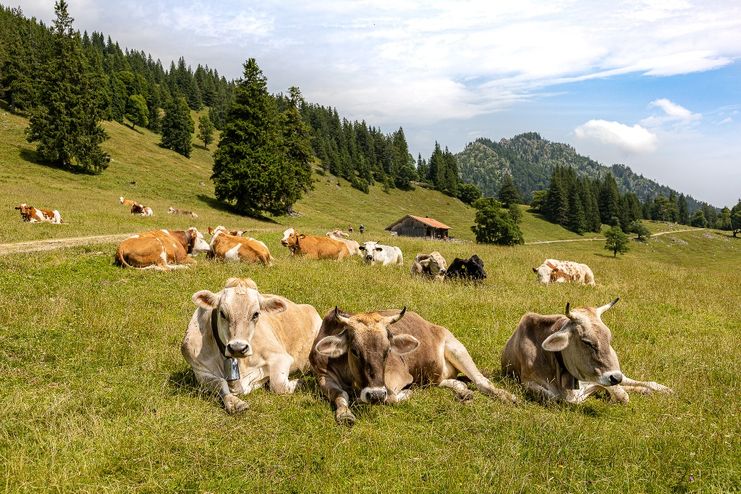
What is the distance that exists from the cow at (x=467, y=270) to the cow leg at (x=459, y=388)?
30.7ft

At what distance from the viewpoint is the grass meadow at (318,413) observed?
4.20m

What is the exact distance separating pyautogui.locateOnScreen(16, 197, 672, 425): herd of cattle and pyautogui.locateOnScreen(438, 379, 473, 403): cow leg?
0.06ft

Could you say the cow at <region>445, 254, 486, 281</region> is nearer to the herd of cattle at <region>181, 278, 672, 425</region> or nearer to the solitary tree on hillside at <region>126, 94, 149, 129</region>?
the herd of cattle at <region>181, 278, 672, 425</region>

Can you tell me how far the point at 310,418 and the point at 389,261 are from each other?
14448 mm

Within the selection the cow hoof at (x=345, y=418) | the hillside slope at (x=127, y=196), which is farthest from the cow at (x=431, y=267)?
the hillside slope at (x=127, y=196)

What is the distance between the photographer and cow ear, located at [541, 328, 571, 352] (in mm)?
6094

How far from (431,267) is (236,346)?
1191cm

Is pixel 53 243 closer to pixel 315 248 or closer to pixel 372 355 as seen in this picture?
pixel 315 248

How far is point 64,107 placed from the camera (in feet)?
147

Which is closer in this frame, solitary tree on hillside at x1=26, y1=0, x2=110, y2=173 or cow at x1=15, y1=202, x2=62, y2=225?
cow at x1=15, y1=202, x2=62, y2=225

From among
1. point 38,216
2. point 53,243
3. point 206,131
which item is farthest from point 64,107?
point 206,131

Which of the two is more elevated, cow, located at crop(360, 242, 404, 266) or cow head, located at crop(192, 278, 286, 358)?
cow head, located at crop(192, 278, 286, 358)

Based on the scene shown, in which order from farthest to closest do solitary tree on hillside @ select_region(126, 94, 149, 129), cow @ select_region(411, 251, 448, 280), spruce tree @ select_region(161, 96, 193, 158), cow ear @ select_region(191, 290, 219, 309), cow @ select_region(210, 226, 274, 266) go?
solitary tree on hillside @ select_region(126, 94, 149, 129), spruce tree @ select_region(161, 96, 193, 158), cow @ select_region(411, 251, 448, 280), cow @ select_region(210, 226, 274, 266), cow ear @ select_region(191, 290, 219, 309)

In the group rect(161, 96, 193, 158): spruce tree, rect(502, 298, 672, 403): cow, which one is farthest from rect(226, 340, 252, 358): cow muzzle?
rect(161, 96, 193, 158): spruce tree
